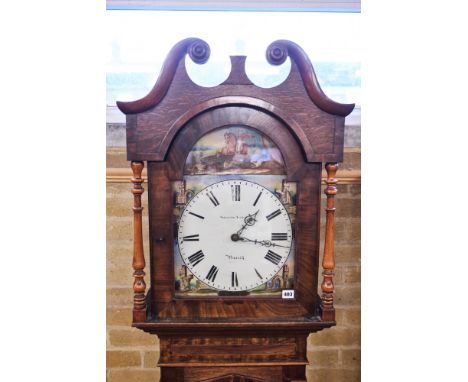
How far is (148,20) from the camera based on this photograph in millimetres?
1557

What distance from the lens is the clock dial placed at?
1.06 m

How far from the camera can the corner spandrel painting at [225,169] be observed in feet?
3.45

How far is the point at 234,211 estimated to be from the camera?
1064mm

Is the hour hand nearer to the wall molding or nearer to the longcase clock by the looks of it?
the longcase clock

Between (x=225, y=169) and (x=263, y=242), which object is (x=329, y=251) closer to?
(x=263, y=242)

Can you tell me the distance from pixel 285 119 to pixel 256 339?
2.23ft

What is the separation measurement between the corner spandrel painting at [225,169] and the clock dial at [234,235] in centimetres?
2

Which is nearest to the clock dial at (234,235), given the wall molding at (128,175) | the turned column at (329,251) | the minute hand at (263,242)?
the minute hand at (263,242)

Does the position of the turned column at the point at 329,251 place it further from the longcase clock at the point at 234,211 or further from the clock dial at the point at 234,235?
the clock dial at the point at 234,235

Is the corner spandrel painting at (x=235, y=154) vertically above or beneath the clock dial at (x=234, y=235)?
above

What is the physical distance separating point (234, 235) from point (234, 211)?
0.07 metres

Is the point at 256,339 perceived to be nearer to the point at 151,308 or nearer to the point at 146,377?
the point at 151,308

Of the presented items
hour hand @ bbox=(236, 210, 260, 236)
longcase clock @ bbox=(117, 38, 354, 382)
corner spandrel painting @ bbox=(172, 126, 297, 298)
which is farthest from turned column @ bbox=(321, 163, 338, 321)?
hour hand @ bbox=(236, 210, 260, 236)

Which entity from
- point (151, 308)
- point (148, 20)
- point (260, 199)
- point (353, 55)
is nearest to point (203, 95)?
point (260, 199)
